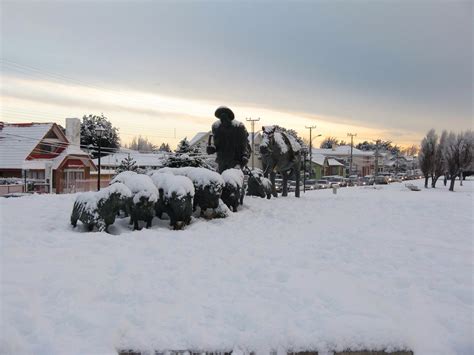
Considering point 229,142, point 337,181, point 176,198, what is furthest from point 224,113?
point 337,181

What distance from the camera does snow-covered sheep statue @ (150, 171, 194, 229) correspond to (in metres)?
7.50

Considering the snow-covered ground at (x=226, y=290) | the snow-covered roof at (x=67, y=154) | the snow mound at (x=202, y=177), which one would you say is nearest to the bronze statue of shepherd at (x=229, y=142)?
the snow mound at (x=202, y=177)

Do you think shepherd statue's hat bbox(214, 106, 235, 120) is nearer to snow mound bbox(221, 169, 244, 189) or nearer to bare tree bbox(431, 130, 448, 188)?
snow mound bbox(221, 169, 244, 189)

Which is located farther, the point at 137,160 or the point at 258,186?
the point at 137,160

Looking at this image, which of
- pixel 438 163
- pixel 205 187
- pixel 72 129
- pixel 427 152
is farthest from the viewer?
pixel 427 152

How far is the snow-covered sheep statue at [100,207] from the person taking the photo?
6.66m

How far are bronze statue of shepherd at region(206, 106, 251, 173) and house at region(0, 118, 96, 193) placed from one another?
13794 millimetres

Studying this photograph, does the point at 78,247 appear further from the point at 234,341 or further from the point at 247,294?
the point at 234,341

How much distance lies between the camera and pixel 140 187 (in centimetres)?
727

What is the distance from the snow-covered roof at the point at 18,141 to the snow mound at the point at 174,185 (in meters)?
18.7

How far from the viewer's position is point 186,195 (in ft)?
25.0

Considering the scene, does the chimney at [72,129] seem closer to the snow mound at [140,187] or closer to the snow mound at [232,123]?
the snow mound at [232,123]

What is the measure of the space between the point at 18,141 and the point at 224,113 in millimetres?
18744

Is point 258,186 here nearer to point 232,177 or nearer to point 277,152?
point 277,152
